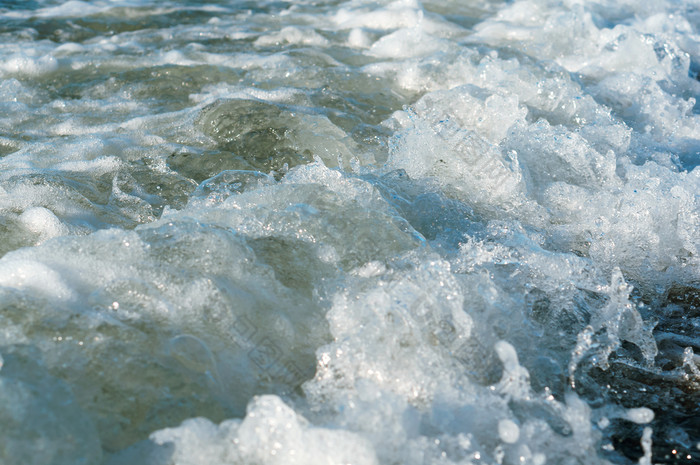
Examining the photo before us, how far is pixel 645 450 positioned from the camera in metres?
1.78

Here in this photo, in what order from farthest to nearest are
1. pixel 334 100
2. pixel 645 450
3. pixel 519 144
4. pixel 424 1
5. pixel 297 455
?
pixel 424 1 < pixel 334 100 < pixel 519 144 < pixel 645 450 < pixel 297 455

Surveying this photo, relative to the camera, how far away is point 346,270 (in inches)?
91.3

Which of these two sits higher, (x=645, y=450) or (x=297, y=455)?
(x=297, y=455)

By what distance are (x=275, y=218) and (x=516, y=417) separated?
1216 mm

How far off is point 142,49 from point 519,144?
372cm

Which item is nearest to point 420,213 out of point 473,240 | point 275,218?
point 473,240

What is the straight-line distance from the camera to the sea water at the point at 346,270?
1.74 m

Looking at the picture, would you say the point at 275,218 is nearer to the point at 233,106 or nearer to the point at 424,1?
the point at 233,106

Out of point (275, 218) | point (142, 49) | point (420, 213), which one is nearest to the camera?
point (275, 218)

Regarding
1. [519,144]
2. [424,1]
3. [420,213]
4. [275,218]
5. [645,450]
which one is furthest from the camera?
[424,1]

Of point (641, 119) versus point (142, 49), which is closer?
point (641, 119)

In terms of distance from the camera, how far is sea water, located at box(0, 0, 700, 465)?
5.71 ft

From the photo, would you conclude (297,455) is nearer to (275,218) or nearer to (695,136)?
(275,218)

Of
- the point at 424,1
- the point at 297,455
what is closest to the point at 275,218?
the point at 297,455
